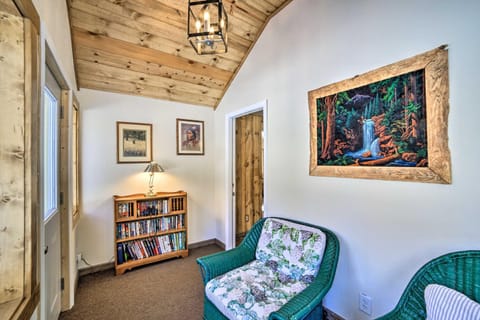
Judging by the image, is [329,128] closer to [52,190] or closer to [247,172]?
[247,172]

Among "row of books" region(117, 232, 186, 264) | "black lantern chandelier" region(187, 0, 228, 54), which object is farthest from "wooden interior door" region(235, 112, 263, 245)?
"black lantern chandelier" region(187, 0, 228, 54)

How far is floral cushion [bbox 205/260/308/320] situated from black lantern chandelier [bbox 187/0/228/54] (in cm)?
170

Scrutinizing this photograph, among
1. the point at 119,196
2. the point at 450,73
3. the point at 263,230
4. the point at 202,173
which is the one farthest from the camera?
the point at 202,173

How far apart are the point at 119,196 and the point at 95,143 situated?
0.74 m

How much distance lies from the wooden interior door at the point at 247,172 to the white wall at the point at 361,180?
1020 mm

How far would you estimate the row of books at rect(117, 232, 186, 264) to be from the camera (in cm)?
275

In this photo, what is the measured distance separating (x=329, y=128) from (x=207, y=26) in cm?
123

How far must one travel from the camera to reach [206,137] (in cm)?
365

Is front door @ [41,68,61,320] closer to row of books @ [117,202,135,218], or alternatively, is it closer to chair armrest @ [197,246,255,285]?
row of books @ [117,202,135,218]

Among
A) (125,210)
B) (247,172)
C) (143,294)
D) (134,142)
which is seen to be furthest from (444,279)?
(134,142)

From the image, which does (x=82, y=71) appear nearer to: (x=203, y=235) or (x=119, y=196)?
(x=119, y=196)

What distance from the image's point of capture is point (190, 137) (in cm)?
349

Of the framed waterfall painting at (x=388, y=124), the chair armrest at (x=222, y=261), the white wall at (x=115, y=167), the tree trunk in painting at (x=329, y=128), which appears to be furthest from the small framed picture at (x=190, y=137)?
the tree trunk in painting at (x=329, y=128)

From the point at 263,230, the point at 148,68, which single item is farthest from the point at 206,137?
the point at 263,230
